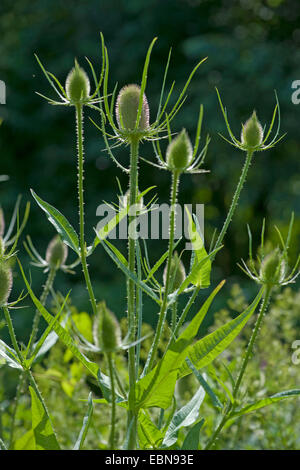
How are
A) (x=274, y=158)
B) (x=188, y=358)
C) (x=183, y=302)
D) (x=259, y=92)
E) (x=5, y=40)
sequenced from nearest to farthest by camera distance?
(x=188, y=358), (x=183, y=302), (x=259, y=92), (x=274, y=158), (x=5, y=40)

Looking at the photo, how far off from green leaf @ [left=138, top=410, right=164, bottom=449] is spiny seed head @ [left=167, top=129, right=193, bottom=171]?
0.26 m

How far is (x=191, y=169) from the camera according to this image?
0.67 meters

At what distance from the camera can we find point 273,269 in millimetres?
668

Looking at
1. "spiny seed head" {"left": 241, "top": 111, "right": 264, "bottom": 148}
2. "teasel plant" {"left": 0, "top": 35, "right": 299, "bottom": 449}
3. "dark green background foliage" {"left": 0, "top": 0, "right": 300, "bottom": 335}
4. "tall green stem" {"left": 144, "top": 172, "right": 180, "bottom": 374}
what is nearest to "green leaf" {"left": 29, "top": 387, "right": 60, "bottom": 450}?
"teasel plant" {"left": 0, "top": 35, "right": 299, "bottom": 449}

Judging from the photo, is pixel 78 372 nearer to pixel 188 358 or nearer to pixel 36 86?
pixel 188 358

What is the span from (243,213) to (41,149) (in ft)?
5.88

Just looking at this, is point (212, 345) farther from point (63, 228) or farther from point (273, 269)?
point (63, 228)

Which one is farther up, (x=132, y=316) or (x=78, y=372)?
(x=132, y=316)

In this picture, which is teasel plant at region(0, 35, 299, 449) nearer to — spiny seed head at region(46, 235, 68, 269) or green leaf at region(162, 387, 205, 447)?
green leaf at region(162, 387, 205, 447)

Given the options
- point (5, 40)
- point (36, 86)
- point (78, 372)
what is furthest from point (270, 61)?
point (78, 372)

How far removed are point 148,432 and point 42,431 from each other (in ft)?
0.38

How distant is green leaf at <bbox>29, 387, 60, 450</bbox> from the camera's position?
616mm

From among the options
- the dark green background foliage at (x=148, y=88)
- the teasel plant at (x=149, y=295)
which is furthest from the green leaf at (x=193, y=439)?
the dark green background foliage at (x=148, y=88)

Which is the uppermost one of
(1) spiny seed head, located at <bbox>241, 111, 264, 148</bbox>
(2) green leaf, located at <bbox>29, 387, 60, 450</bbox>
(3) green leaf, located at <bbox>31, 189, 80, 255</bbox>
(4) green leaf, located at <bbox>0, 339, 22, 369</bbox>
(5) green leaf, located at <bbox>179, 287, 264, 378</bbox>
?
(1) spiny seed head, located at <bbox>241, 111, 264, 148</bbox>
